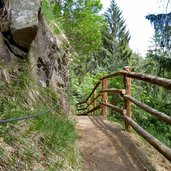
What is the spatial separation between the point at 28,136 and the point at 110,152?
1.67m

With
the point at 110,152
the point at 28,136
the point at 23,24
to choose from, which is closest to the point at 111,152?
the point at 110,152

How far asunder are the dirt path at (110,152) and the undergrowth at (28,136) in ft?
1.68

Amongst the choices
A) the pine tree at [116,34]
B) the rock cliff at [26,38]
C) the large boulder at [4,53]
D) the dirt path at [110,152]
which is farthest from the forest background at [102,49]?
the large boulder at [4,53]

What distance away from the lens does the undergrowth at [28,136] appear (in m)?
2.44

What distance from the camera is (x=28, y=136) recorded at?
9.10 ft

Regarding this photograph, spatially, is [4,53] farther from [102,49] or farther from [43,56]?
[102,49]

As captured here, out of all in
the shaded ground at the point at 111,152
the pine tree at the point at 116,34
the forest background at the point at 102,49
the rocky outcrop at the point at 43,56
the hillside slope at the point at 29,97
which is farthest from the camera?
the pine tree at the point at 116,34

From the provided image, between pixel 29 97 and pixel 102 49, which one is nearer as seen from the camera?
pixel 29 97

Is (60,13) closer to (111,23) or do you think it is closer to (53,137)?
(53,137)

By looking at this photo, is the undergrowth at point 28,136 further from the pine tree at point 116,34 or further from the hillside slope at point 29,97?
the pine tree at point 116,34

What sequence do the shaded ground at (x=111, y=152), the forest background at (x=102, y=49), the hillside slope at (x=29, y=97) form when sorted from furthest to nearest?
1. the forest background at (x=102, y=49)
2. the shaded ground at (x=111, y=152)
3. the hillside slope at (x=29, y=97)

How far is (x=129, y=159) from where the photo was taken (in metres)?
3.88

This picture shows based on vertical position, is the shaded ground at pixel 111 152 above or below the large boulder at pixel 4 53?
below

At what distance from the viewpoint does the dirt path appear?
366 cm
